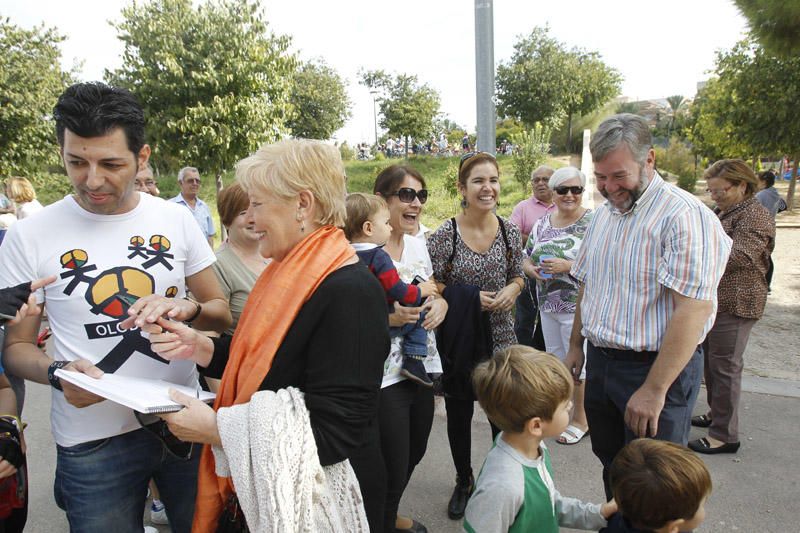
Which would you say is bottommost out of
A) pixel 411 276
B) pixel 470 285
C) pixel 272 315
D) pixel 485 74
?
pixel 470 285

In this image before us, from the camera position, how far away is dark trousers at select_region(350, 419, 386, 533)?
64.0 inches

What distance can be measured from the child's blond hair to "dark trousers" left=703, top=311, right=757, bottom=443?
7.70 feet

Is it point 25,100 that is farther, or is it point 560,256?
point 25,100

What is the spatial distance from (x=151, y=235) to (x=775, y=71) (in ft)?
54.1

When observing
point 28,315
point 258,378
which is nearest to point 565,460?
point 258,378

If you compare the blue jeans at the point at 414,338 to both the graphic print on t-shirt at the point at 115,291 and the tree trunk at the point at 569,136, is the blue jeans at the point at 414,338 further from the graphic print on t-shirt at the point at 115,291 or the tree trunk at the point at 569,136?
the tree trunk at the point at 569,136

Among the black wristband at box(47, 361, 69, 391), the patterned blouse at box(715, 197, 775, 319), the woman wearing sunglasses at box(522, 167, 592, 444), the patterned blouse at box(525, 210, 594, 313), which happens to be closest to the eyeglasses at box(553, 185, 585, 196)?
the woman wearing sunglasses at box(522, 167, 592, 444)

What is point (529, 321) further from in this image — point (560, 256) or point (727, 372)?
point (727, 372)

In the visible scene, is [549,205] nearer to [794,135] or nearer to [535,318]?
[535,318]

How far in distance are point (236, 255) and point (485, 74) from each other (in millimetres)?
2980

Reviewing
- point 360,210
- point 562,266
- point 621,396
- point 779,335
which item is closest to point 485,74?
point 562,266

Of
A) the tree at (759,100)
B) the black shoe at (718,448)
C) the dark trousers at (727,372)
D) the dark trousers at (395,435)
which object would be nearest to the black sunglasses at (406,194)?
the dark trousers at (395,435)

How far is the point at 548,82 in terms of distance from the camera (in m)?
30.2

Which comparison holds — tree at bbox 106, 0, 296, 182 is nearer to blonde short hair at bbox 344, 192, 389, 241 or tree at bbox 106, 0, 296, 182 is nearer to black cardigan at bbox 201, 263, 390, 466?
blonde short hair at bbox 344, 192, 389, 241
